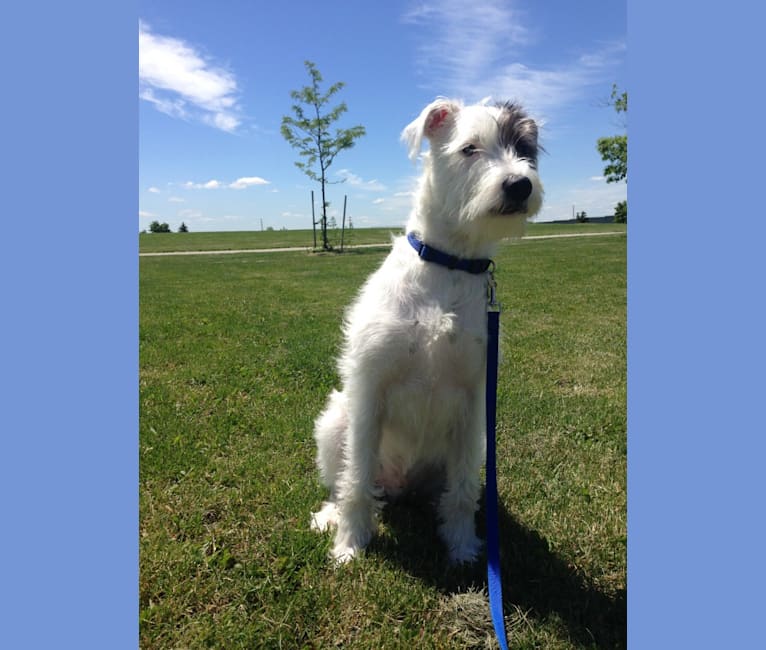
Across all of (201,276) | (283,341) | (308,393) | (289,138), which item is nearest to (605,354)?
(308,393)

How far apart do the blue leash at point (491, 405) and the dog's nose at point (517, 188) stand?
481mm

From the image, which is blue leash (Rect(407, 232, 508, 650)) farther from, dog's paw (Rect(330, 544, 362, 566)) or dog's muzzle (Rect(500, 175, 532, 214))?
dog's paw (Rect(330, 544, 362, 566))

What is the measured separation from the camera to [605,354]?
7.26m

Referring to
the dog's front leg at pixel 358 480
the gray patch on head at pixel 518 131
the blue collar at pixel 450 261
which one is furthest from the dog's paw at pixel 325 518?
the gray patch on head at pixel 518 131

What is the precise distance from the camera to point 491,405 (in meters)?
2.69

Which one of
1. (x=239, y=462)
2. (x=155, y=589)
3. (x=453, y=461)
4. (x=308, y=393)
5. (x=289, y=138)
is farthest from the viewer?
(x=289, y=138)

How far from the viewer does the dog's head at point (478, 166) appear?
8.50ft

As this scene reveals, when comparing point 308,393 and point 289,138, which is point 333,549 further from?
point 289,138

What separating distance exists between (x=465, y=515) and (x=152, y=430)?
120 inches

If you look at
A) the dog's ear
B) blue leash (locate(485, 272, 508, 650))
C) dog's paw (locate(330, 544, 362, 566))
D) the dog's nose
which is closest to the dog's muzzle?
the dog's nose

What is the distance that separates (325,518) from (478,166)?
2.45 metres

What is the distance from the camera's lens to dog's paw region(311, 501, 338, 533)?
3299mm

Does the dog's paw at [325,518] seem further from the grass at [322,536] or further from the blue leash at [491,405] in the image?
the blue leash at [491,405]

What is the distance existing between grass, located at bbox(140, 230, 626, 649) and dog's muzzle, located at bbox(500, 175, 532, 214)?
207cm
